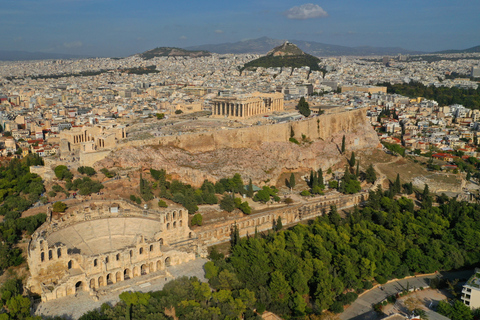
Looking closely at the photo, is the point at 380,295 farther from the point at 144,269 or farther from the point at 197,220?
the point at 144,269

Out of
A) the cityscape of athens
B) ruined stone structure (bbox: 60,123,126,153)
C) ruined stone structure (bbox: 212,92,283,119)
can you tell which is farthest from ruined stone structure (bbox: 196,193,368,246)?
ruined stone structure (bbox: 212,92,283,119)

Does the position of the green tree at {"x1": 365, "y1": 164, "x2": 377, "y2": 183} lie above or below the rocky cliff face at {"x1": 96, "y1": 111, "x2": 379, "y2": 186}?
below

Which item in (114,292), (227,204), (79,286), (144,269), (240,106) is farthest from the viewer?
(240,106)

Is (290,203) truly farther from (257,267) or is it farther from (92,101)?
(92,101)

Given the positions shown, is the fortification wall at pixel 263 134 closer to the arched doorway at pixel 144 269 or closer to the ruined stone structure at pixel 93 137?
the ruined stone structure at pixel 93 137

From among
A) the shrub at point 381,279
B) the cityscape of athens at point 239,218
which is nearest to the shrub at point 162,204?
the cityscape of athens at point 239,218

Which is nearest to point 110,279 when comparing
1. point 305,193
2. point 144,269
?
point 144,269

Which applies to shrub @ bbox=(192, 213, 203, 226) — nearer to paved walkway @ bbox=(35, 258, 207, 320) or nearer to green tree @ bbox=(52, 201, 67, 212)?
paved walkway @ bbox=(35, 258, 207, 320)
